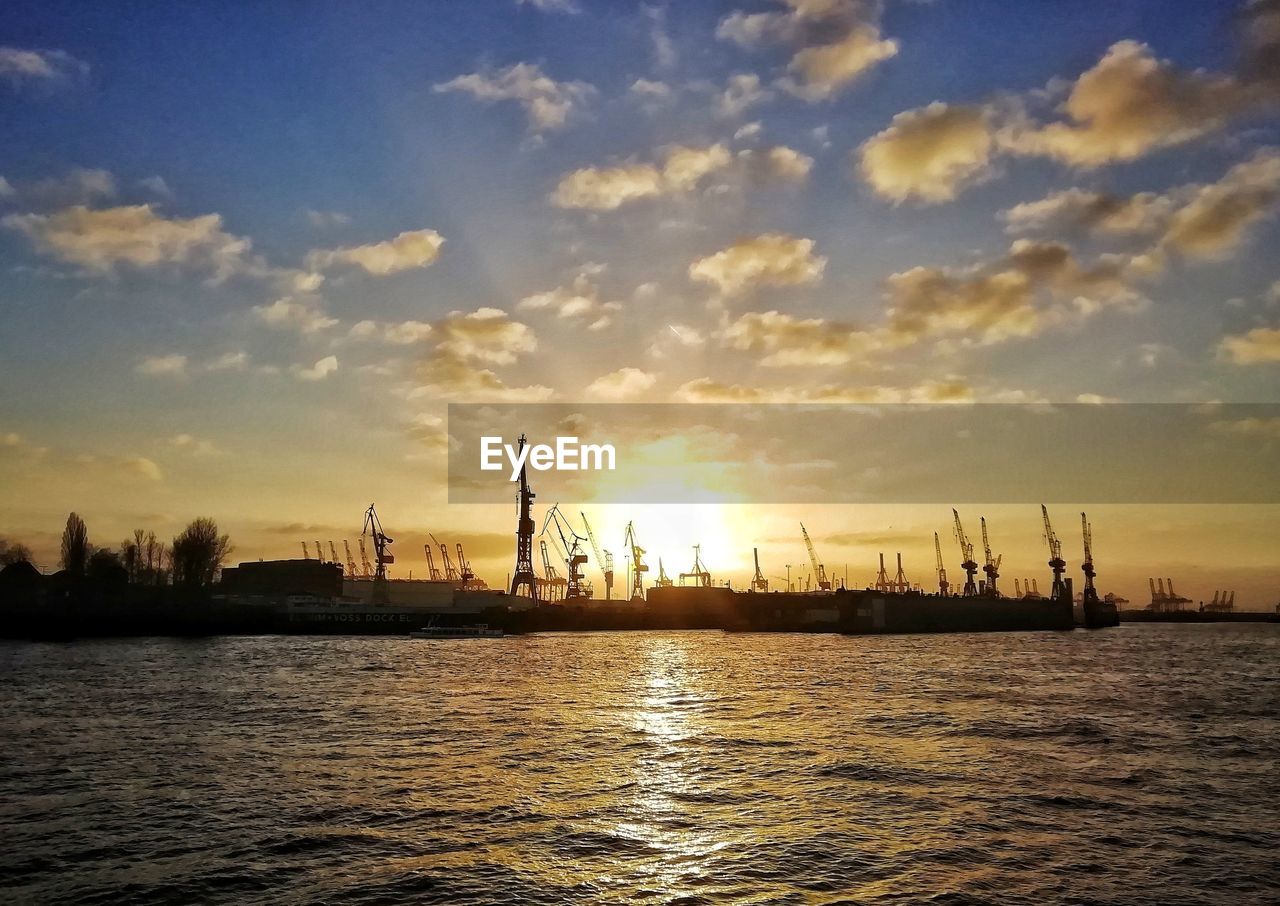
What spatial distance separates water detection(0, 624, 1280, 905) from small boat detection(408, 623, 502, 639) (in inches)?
4311

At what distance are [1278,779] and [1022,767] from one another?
1100cm

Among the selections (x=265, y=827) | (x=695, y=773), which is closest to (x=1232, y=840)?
(x=695, y=773)

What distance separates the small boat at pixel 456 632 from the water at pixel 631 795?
359 ft

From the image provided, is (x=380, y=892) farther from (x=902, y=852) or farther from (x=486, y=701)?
(x=486, y=701)

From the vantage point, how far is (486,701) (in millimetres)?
63375

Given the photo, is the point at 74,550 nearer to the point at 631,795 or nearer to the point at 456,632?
the point at 456,632

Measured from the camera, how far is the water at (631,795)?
→ 22.9 meters

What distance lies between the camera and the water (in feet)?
75.1

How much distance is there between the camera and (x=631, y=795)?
108 feet

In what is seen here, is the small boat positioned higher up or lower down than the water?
lower down

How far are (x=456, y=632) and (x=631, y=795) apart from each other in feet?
505

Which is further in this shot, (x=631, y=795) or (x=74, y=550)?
(x=74, y=550)

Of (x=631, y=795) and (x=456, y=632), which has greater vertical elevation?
(x=631, y=795)

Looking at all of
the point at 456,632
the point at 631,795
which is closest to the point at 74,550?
the point at 456,632
